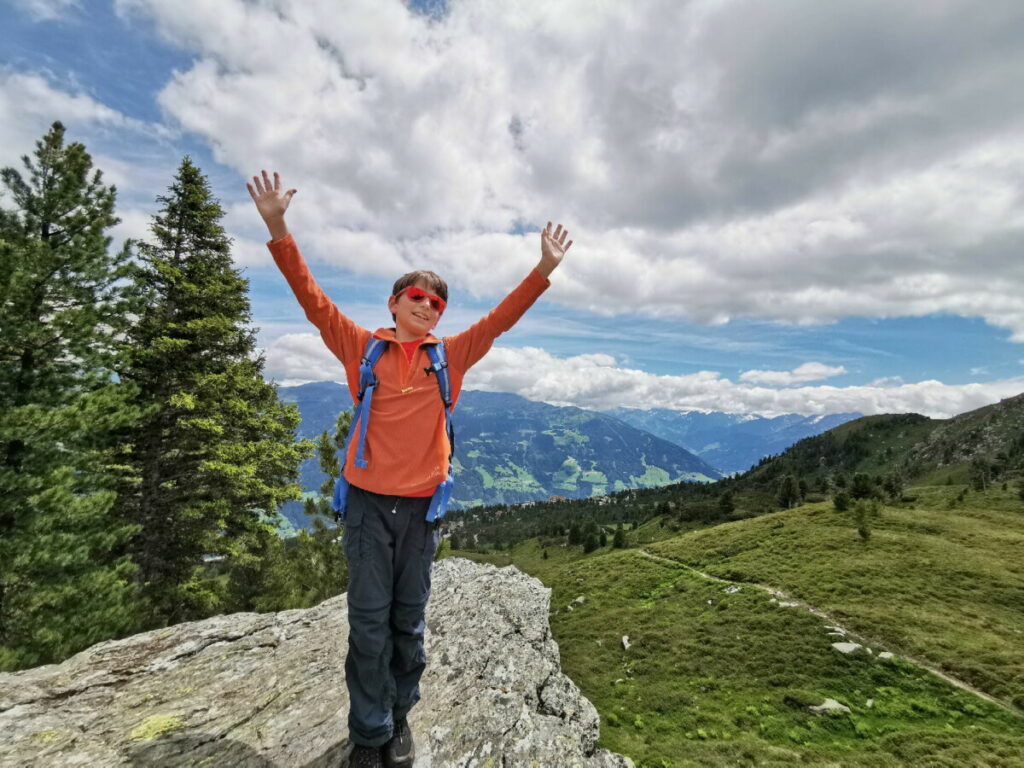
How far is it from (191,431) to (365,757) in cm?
1665

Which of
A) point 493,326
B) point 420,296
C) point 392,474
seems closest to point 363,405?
point 392,474

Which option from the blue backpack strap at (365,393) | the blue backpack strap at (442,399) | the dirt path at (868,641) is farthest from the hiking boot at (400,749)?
the dirt path at (868,641)

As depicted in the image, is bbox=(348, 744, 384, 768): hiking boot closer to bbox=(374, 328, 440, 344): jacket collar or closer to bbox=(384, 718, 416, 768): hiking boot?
bbox=(384, 718, 416, 768): hiking boot

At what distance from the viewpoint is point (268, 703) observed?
263 inches

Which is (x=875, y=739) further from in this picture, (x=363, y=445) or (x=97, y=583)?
(x=97, y=583)

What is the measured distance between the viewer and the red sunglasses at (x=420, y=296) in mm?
4852

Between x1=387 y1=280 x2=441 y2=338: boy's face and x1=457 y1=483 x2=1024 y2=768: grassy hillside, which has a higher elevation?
x1=387 y1=280 x2=441 y2=338: boy's face

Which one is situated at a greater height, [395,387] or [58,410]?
[395,387]

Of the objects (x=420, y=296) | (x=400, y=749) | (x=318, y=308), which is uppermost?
(x=420, y=296)

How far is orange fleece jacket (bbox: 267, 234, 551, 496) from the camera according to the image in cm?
468

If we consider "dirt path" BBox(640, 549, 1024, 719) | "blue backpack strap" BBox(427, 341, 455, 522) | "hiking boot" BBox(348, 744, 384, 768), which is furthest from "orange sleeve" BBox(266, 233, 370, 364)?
"dirt path" BBox(640, 549, 1024, 719)

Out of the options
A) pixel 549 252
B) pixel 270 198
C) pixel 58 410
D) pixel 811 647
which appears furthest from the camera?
pixel 811 647

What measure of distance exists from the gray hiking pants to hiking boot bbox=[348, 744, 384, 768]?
0.15 m

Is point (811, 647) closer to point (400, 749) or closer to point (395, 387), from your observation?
point (400, 749)
